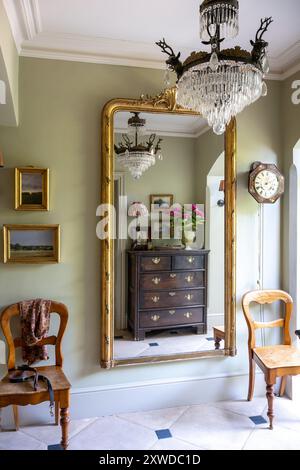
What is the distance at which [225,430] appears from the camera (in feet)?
8.04

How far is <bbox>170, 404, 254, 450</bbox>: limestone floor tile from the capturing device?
231 centimetres

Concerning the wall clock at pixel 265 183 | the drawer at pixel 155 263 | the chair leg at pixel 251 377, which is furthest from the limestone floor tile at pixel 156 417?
the wall clock at pixel 265 183

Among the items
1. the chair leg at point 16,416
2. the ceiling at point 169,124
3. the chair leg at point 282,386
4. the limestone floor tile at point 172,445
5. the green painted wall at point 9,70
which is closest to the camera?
the green painted wall at point 9,70

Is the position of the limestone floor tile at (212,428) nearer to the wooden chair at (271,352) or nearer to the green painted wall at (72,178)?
the wooden chair at (271,352)

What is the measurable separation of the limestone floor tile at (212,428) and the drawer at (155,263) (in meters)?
1.10

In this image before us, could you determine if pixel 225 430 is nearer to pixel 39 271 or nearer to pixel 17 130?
pixel 39 271

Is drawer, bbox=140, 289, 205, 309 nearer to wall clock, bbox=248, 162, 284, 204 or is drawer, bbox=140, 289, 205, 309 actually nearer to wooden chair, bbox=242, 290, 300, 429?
wooden chair, bbox=242, 290, 300, 429

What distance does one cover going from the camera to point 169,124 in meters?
2.73

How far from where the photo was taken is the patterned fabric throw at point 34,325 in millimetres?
2404

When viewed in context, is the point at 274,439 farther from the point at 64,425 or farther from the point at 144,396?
the point at 64,425

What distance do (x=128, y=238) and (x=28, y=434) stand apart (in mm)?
1484

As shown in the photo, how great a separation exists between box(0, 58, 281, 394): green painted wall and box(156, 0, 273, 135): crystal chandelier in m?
0.98

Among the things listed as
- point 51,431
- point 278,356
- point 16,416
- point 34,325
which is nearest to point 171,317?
point 278,356
